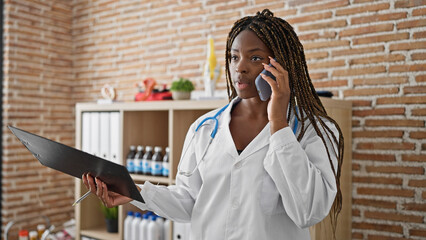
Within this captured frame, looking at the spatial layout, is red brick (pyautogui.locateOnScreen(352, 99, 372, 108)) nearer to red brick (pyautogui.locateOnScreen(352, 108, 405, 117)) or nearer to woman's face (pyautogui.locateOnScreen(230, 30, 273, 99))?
red brick (pyautogui.locateOnScreen(352, 108, 405, 117))

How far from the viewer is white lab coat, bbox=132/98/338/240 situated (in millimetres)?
1144

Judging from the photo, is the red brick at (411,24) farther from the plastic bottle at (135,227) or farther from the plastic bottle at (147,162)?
the plastic bottle at (135,227)

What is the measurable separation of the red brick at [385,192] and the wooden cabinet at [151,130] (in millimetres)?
95

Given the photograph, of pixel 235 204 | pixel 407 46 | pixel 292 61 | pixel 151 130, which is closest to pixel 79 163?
pixel 235 204

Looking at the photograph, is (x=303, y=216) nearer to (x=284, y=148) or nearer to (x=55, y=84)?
(x=284, y=148)

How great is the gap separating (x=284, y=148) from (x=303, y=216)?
0.21 meters

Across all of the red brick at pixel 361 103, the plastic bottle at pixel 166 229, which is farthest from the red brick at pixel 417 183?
the plastic bottle at pixel 166 229

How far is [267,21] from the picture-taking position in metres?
1.34

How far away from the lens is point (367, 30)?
7.58ft

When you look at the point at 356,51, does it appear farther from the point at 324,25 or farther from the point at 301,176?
the point at 301,176

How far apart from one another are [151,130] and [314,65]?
48.7 inches

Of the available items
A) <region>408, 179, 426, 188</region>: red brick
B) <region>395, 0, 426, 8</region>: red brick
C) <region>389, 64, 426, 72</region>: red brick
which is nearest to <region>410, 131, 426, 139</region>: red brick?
<region>408, 179, 426, 188</region>: red brick

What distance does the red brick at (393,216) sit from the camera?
2170 mm

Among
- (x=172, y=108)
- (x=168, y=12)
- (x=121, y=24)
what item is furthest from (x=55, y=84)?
(x=172, y=108)
